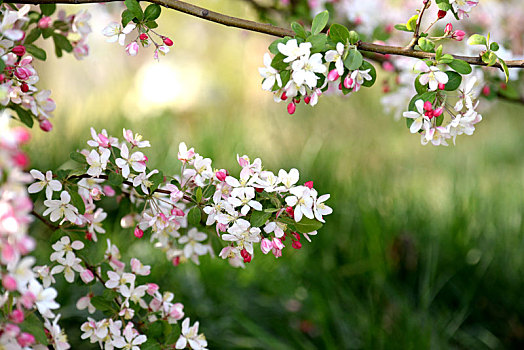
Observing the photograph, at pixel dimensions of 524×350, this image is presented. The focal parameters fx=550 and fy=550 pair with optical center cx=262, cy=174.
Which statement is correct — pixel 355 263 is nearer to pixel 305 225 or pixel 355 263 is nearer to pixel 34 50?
pixel 305 225

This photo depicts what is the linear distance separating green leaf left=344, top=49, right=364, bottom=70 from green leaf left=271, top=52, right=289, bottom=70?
0.09 m

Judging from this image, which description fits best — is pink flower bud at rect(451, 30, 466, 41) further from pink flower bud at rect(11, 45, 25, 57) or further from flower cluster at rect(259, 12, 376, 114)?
→ pink flower bud at rect(11, 45, 25, 57)

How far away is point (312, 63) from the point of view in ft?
2.47

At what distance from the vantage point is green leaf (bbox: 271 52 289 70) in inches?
30.2

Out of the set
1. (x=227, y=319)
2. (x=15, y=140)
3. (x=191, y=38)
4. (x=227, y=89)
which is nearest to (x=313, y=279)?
(x=227, y=319)

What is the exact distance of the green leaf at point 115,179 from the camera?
80 centimetres

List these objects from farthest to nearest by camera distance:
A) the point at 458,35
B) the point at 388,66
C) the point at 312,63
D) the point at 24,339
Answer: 1. the point at 388,66
2. the point at 458,35
3. the point at 312,63
4. the point at 24,339

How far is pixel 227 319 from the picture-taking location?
5.65 ft

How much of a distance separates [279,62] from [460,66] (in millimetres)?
258

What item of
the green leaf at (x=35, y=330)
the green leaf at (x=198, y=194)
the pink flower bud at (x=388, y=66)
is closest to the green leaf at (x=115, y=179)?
the green leaf at (x=198, y=194)

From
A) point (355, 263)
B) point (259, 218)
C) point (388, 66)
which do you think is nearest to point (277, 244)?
point (259, 218)

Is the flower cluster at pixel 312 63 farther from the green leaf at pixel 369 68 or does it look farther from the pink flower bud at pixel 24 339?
the pink flower bud at pixel 24 339

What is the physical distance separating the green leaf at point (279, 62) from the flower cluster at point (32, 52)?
0.34 metres

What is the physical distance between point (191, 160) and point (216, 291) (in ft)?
3.54
